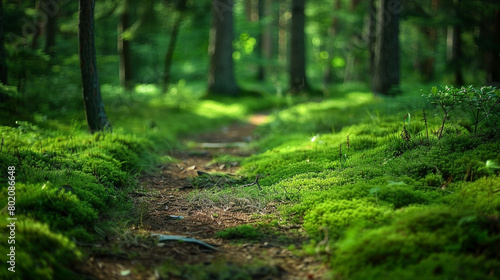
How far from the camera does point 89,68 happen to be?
5953 mm

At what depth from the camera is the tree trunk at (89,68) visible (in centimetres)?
575

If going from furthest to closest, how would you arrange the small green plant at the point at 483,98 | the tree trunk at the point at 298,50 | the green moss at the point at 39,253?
1. the tree trunk at the point at 298,50
2. the small green plant at the point at 483,98
3. the green moss at the point at 39,253

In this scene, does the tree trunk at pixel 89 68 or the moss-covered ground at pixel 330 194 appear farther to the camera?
the tree trunk at pixel 89 68

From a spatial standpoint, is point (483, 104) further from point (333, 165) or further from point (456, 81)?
point (456, 81)

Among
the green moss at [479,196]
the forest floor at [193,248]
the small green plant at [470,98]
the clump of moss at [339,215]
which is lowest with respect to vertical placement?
the forest floor at [193,248]

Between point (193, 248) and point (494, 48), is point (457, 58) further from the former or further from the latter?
point (193, 248)

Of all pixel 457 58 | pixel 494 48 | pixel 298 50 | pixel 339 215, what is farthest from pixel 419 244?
pixel 298 50

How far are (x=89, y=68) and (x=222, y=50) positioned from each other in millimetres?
9455

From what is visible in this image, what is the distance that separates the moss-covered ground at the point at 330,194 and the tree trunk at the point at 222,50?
856cm

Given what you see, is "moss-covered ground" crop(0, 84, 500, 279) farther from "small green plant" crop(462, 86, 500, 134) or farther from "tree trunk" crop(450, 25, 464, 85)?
"tree trunk" crop(450, 25, 464, 85)

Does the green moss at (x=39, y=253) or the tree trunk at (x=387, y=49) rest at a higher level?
the tree trunk at (x=387, y=49)

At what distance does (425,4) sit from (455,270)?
21090 millimetres

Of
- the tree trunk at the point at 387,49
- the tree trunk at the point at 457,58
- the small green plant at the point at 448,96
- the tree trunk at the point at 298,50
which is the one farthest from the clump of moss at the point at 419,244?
the tree trunk at the point at 298,50

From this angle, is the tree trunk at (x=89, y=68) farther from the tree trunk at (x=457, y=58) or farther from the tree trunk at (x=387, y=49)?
the tree trunk at (x=457, y=58)
